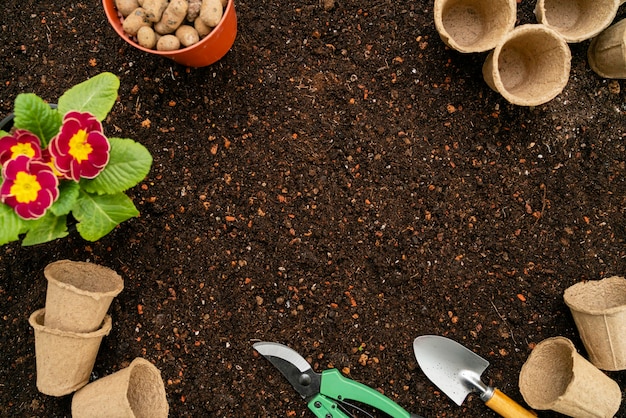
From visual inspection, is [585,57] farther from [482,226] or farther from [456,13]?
[482,226]

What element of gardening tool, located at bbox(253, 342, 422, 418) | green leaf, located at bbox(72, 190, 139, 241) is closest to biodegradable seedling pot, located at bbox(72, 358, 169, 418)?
gardening tool, located at bbox(253, 342, 422, 418)

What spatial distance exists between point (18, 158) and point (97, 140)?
0.16m

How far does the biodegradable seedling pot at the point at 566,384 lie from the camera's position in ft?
4.86

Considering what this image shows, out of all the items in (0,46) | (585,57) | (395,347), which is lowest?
(395,347)

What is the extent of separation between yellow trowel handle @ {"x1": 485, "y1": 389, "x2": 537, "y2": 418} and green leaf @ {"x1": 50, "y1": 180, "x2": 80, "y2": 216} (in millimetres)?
1191

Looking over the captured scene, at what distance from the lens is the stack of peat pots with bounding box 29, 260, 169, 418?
143cm

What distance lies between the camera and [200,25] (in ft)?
4.83

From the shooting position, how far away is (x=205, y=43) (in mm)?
1475

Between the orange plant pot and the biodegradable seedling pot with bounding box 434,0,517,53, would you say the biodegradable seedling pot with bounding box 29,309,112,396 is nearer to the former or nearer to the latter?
the orange plant pot

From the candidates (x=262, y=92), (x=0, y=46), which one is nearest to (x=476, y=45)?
(x=262, y=92)

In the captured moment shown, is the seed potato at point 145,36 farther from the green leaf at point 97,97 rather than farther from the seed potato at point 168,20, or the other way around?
the green leaf at point 97,97

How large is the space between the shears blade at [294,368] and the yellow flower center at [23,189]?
2.37ft

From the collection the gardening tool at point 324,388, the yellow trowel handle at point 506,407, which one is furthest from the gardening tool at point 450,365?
the gardening tool at point 324,388

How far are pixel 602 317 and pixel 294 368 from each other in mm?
824
